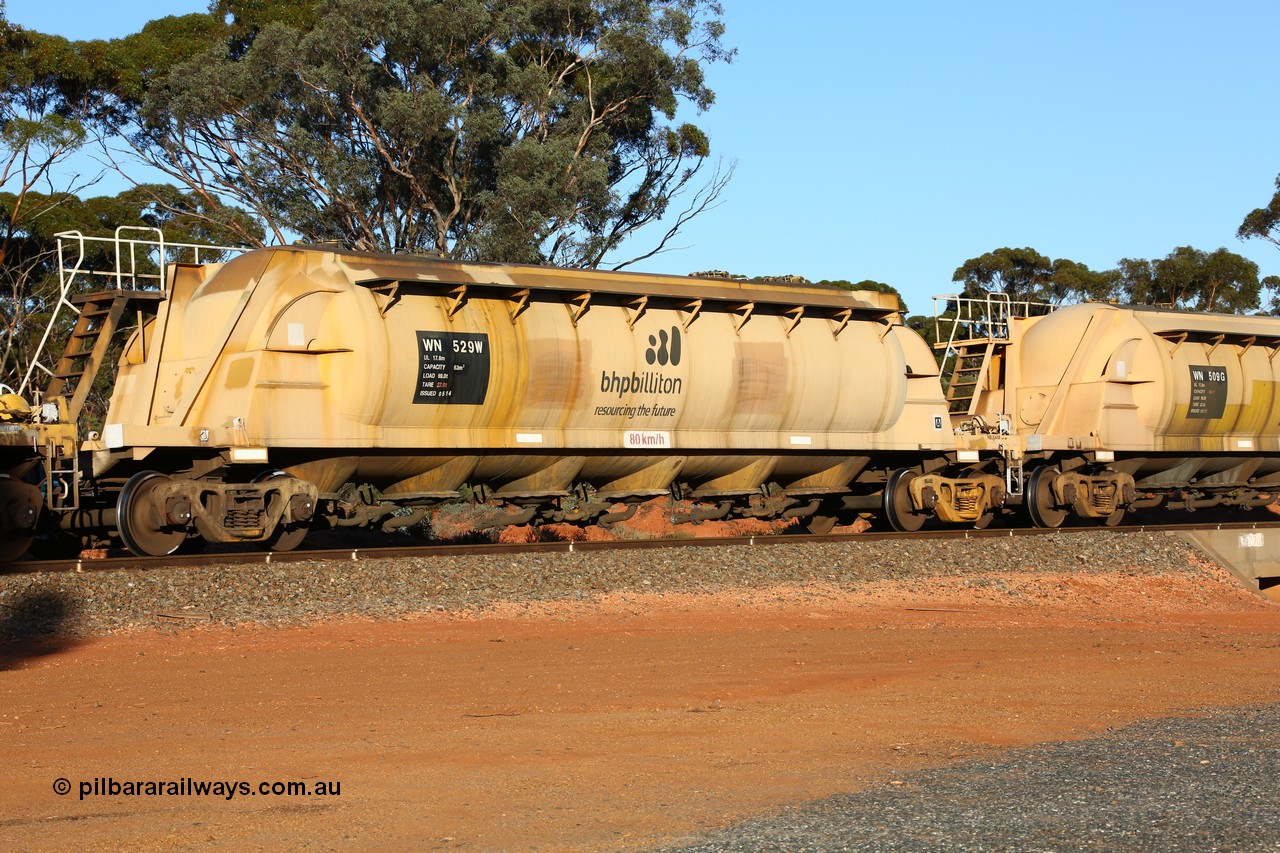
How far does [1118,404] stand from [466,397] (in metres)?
12.0

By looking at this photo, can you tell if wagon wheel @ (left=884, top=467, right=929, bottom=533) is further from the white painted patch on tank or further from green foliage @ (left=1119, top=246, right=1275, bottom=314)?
green foliage @ (left=1119, top=246, right=1275, bottom=314)

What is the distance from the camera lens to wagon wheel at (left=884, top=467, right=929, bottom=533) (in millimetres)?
19969

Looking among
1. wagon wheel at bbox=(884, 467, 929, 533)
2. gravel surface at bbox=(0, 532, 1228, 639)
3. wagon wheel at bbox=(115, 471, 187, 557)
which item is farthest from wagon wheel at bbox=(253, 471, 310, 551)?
wagon wheel at bbox=(884, 467, 929, 533)

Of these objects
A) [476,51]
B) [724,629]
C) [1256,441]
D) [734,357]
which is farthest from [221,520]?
[476,51]

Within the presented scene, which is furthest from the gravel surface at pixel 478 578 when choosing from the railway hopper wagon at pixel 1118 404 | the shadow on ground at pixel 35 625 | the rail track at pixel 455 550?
the railway hopper wagon at pixel 1118 404

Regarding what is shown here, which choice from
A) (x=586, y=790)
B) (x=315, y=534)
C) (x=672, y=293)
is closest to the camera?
(x=586, y=790)

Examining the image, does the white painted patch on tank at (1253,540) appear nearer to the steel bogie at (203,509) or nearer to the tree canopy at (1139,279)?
the steel bogie at (203,509)

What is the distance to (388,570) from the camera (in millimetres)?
13672

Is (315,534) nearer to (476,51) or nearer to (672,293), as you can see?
(672,293)

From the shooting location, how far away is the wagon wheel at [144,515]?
45.6 ft

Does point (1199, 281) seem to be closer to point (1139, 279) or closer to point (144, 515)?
point (1139, 279)

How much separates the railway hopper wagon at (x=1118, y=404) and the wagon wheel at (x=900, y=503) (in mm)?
1189

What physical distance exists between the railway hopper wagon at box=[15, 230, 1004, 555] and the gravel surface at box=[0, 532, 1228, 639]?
1.50 metres

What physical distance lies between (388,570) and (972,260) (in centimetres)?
Answer: 4975
